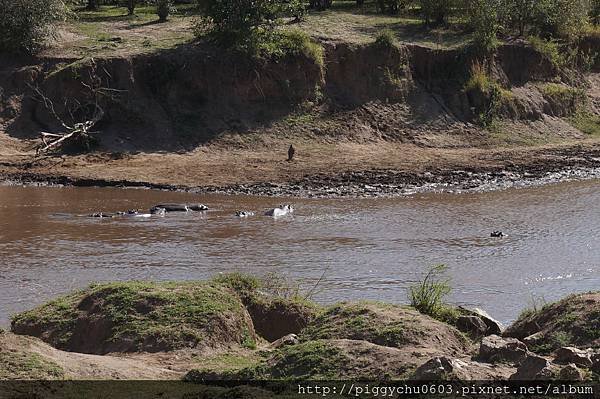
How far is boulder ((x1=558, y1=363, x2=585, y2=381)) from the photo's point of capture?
20.0 feet

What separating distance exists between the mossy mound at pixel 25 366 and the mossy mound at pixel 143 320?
1.13m

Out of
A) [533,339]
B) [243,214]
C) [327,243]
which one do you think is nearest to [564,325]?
[533,339]

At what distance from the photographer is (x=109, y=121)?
22.0 metres

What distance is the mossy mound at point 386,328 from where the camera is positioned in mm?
7457

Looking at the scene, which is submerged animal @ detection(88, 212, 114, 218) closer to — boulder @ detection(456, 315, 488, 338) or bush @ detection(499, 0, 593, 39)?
boulder @ detection(456, 315, 488, 338)

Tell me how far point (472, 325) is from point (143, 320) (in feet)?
9.29

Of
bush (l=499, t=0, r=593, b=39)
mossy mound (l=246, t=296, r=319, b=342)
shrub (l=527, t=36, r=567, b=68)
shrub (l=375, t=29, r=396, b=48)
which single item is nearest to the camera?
mossy mound (l=246, t=296, r=319, b=342)

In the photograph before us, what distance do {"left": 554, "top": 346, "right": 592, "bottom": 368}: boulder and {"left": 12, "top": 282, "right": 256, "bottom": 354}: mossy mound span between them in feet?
8.60

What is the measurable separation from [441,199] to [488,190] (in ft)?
5.06

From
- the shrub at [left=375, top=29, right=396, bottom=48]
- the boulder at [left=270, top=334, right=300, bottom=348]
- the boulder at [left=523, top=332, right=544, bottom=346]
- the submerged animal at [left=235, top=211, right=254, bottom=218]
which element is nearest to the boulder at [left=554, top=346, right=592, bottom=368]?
the boulder at [left=523, top=332, right=544, bottom=346]

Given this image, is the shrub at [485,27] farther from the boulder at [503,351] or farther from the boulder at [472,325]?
the boulder at [503,351]

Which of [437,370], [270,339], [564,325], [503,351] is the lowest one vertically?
[270,339]

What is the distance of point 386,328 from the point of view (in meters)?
7.57

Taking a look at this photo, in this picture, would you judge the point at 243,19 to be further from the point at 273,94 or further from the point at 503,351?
the point at 503,351
